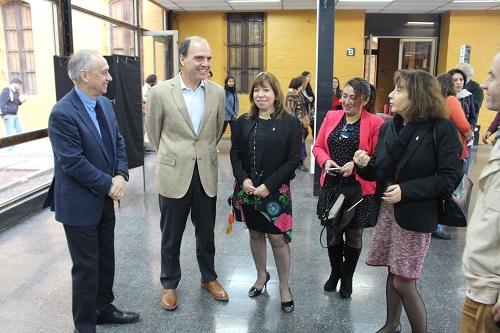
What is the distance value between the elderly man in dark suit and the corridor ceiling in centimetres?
701

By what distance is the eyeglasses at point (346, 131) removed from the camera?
102 inches

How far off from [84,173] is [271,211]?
1.05 meters

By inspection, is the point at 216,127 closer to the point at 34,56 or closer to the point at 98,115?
the point at 98,115

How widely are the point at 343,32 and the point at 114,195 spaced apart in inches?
333

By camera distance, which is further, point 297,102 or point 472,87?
point 297,102

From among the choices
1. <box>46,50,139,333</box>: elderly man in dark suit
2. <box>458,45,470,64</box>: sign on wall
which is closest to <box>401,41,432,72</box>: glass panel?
<box>458,45,470,64</box>: sign on wall

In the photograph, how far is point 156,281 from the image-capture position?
3039mm

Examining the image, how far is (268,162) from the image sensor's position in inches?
99.2

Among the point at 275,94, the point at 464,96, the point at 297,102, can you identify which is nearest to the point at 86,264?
the point at 275,94

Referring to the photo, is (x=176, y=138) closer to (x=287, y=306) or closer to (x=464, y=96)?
(x=287, y=306)

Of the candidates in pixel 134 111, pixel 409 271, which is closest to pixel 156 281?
pixel 409 271

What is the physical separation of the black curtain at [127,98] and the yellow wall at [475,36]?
24.3 feet

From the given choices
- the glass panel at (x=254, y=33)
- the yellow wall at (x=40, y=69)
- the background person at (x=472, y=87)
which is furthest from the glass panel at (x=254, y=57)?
the background person at (x=472, y=87)

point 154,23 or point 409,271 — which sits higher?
point 154,23
